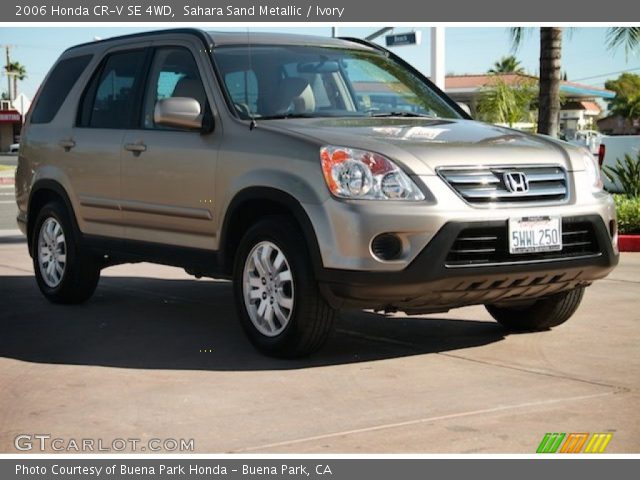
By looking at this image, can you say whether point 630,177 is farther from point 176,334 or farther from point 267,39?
point 176,334

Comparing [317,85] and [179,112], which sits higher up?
[317,85]

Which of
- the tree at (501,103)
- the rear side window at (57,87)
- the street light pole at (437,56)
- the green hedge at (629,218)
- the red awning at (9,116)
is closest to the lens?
the rear side window at (57,87)

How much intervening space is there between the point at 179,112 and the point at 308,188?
1.18 m

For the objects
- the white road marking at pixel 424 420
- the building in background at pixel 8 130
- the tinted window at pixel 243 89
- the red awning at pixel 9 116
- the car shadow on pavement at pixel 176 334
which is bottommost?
the building in background at pixel 8 130

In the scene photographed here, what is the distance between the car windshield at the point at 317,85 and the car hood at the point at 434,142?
0.83ft

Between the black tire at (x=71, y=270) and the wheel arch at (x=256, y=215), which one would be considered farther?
the black tire at (x=71, y=270)

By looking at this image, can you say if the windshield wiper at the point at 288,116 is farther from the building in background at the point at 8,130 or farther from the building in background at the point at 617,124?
the building in background at the point at 8,130

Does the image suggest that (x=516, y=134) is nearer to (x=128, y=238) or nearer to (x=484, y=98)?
(x=128, y=238)

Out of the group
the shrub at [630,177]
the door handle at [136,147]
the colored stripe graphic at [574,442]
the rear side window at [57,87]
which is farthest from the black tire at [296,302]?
the shrub at [630,177]

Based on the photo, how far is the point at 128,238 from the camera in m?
7.83

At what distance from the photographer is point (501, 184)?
621cm

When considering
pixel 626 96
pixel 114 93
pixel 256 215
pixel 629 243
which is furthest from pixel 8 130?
pixel 256 215

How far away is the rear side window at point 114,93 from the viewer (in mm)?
7930
